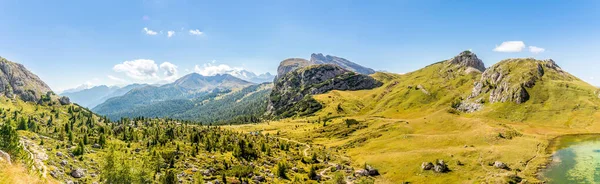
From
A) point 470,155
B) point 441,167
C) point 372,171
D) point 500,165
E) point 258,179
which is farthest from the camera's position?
point 372,171

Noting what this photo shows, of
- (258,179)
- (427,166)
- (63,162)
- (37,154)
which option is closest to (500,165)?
(427,166)

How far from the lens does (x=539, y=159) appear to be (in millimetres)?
133125

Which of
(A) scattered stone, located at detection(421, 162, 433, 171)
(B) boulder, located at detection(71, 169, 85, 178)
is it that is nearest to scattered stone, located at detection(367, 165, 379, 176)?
(A) scattered stone, located at detection(421, 162, 433, 171)

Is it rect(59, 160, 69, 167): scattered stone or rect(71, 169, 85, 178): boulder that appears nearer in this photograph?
rect(71, 169, 85, 178): boulder

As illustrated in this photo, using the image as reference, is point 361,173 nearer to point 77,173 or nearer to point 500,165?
point 500,165

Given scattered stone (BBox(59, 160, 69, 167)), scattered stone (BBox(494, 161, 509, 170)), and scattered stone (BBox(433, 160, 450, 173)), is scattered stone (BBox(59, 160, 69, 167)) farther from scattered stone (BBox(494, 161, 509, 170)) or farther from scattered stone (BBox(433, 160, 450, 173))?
scattered stone (BBox(494, 161, 509, 170))

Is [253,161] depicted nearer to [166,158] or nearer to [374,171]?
[166,158]

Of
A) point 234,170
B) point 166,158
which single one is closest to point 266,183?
point 234,170

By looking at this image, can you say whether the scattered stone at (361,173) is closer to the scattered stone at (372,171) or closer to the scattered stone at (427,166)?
the scattered stone at (372,171)

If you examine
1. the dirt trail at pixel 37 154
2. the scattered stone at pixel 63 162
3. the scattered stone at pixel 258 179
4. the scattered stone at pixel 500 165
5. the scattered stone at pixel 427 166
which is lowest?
the scattered stone at pixel 258 179

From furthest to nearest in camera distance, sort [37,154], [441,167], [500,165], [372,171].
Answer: [372,171]
[441,167]
[500,165]
[37,154]

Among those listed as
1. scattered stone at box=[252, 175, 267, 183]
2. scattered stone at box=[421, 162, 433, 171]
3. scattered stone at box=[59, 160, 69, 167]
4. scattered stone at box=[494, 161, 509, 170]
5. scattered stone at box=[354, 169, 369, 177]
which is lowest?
scattered stone at box=[354, 169, 369, 177]

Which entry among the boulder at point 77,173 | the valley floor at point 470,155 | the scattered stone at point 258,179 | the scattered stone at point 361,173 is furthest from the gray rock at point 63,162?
the valley floor at point 470,155

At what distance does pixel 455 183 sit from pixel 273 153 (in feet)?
341
